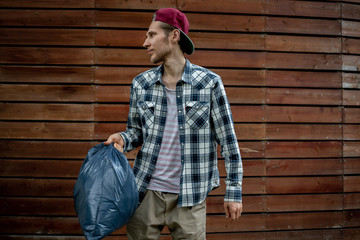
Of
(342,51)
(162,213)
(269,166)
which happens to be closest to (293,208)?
(269,166)

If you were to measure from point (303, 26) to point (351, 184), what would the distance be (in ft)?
6.87

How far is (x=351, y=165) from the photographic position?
3779mm

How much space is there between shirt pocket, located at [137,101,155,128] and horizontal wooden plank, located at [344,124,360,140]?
9.54ft

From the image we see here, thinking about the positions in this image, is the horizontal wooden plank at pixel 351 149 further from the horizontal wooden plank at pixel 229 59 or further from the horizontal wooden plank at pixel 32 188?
the horizontal wooden plank at pixel 32 188

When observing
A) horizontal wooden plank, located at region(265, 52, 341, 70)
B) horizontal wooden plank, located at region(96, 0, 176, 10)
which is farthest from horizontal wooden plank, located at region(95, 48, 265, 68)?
horizontal wooden plank, located at region(96, 0, 176, 10)

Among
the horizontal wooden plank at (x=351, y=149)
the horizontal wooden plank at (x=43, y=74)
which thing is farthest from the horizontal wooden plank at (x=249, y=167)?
the horizontal wooden plank at (x=43, y=74)

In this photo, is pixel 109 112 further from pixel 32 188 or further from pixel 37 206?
pixel 37 206

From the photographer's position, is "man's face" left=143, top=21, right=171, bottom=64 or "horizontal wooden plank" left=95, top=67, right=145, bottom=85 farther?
"horizontal wooden plank" left=95, top=67, right=145, bottom=85

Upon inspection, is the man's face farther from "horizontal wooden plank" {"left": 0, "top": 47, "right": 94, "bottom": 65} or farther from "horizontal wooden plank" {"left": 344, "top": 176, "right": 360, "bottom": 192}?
"horizontal wooden plank" {"left": 344, "top": 176, "right": 360, "bottom": 192}

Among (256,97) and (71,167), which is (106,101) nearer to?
(71,167)

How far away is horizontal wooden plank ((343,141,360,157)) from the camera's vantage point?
3.77 meters

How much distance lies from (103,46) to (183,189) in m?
2.28

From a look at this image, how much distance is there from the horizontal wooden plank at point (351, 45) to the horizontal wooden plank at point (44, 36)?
3.17 m

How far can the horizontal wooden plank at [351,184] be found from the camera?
376cm
